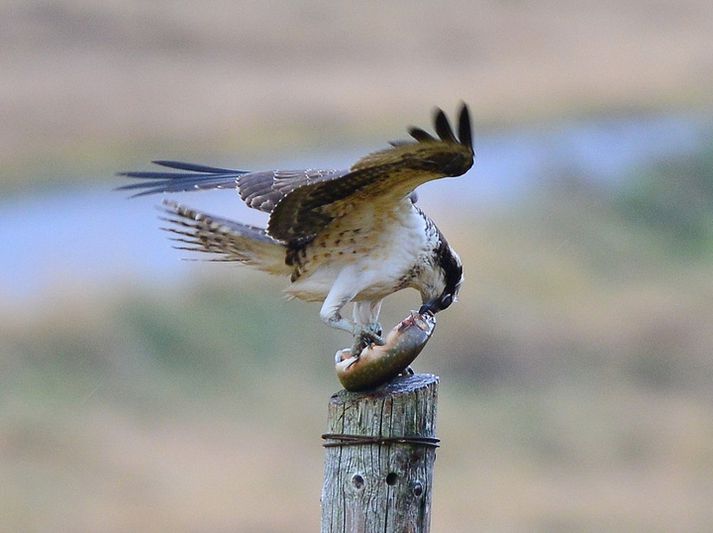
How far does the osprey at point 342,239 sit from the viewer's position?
5.65 meters

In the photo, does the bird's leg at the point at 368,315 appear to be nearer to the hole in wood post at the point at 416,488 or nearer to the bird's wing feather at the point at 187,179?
the bird's wing feather at the point at 187,179

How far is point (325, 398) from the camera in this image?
454 inches

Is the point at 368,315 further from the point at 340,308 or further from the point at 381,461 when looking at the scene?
the point at 381,461

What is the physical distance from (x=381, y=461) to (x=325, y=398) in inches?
259

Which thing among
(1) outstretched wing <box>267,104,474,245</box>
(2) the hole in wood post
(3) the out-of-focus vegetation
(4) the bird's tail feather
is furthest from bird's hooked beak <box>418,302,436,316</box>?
(3) the out-of-focus vegetation

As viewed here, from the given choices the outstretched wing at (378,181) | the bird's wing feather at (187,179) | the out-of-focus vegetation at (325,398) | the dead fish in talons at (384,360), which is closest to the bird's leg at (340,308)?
the outstretched wing at (378,181)

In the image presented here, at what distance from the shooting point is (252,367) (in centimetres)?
1178

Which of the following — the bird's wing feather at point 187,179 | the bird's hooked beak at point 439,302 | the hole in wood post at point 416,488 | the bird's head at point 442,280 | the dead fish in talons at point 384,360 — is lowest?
the hole in wood post at point 416,488

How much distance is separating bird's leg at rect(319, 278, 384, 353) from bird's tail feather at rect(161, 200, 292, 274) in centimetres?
33

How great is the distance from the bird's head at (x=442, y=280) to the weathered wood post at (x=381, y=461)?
1016 mm

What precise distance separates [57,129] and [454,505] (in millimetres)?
7374

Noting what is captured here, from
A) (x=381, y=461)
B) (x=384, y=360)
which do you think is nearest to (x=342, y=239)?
(x=384, y=360)

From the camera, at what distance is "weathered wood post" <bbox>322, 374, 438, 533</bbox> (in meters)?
4.95

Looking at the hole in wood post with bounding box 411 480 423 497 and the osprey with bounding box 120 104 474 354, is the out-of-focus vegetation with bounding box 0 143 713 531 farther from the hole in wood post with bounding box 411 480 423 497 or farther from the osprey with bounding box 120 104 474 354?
the hole in wood post with bounding box 411 480 423 497
